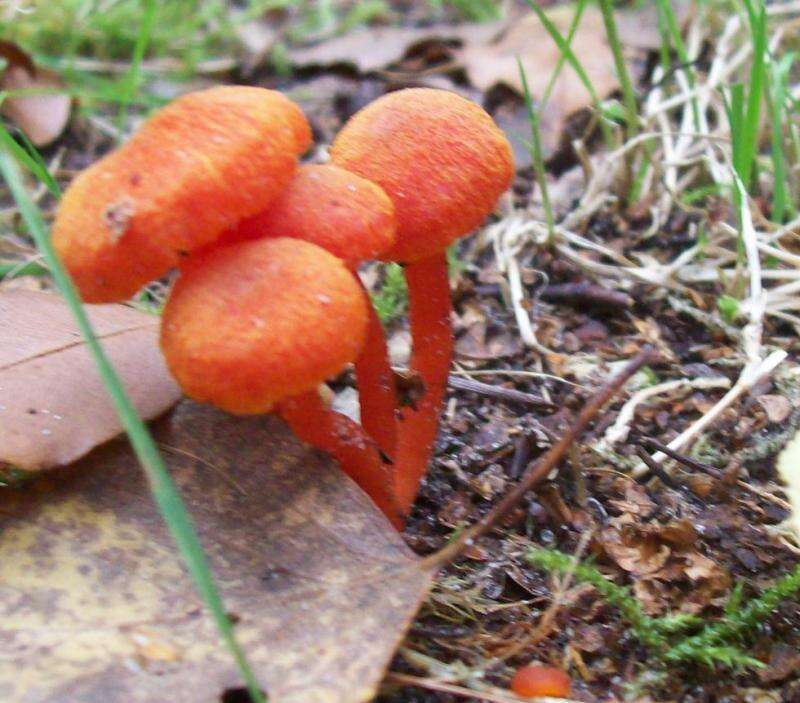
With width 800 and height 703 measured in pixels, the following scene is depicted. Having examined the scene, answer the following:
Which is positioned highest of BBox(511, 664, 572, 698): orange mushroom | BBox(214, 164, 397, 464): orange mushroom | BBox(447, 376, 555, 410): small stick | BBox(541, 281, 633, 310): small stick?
BBox(214, 164, 397, 464): orange mushroom

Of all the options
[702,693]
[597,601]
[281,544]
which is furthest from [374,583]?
[702,693]

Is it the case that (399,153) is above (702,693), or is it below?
above

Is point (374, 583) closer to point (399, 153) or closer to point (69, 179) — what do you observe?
point (399, 153)

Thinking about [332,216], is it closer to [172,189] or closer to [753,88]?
[172,189]

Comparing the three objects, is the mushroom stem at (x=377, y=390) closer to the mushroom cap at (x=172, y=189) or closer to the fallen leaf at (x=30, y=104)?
the mushroom cap at (x=172, y=189)

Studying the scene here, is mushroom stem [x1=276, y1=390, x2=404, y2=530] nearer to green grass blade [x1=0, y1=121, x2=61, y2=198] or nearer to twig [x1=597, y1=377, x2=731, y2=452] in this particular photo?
twig [x1=597, y1=377, x2=731, y2=452]

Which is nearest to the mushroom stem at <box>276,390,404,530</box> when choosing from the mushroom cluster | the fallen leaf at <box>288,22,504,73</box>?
the mushroom cluster
